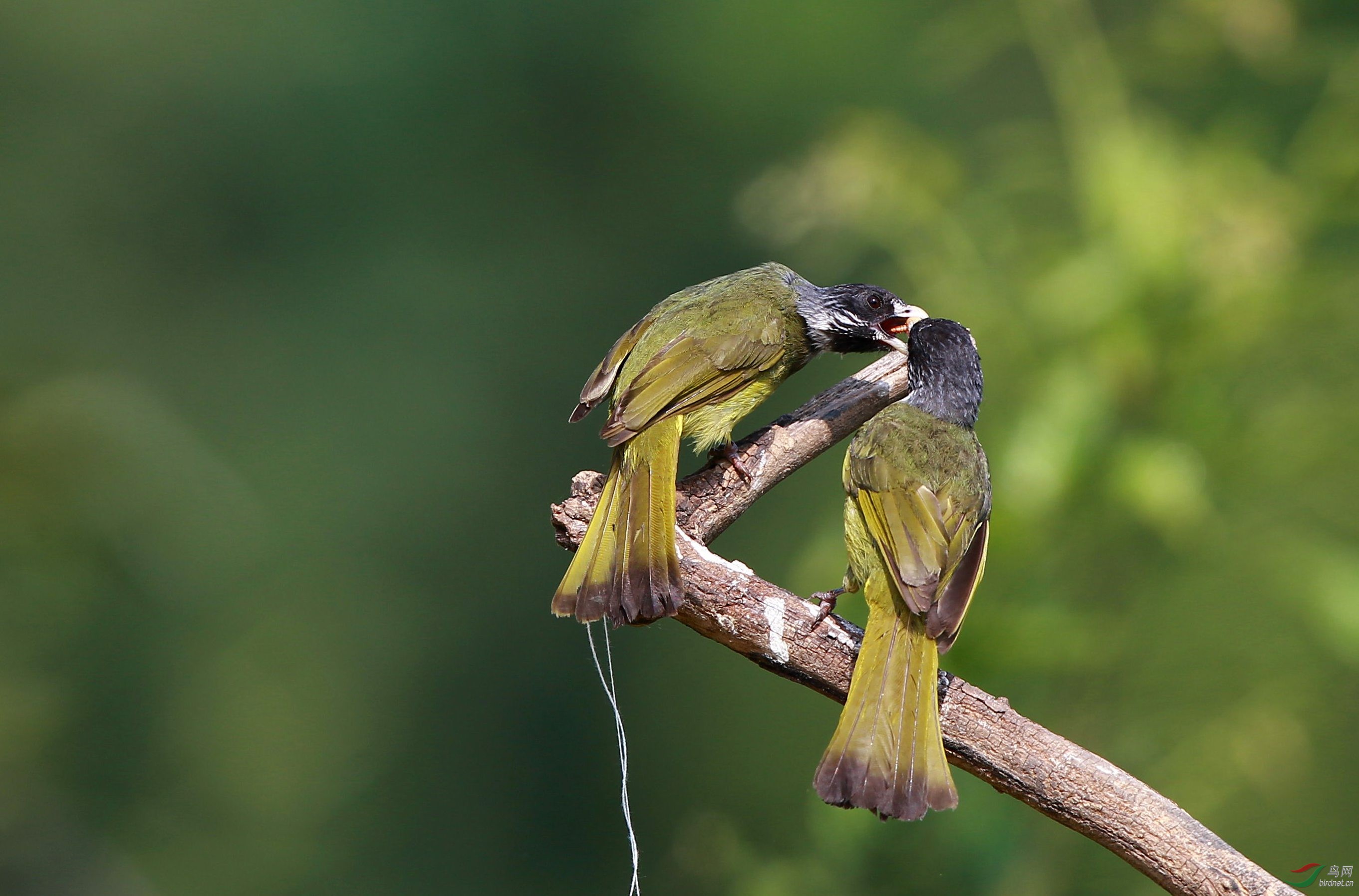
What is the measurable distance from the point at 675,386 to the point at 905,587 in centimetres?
85

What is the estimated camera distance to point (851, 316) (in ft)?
12.8

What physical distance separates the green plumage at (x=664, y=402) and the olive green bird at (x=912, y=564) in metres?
0.37

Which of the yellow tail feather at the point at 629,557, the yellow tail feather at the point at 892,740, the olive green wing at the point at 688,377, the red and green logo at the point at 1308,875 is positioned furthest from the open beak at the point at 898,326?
the red and green logo at the point at 1308,875

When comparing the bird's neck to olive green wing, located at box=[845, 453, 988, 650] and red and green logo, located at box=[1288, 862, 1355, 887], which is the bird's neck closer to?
olive green wing, located at box=[845, 453, 988, 650]

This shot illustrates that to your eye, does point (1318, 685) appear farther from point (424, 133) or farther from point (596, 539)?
point (424, 133)

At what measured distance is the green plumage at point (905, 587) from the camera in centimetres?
272

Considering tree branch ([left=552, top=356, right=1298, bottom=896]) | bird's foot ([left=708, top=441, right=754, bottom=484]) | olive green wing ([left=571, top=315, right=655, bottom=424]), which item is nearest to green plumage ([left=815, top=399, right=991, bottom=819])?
tree branch ([left=552, top=356, right=1298, bottom=896])

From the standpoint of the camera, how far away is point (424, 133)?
9891mm

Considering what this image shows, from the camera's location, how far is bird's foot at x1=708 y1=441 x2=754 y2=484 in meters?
3.53

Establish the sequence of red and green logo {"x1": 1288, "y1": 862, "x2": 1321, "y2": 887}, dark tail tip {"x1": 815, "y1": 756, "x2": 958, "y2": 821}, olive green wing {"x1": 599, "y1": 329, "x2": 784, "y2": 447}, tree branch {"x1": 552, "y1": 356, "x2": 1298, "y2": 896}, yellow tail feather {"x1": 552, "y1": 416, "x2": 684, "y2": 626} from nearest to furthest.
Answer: dark tail tip {"x1": 815, "y1": 756, "x2": 958, "y2": 821} → tree branch {"x1": 552, "y1": 356, "x2": 1298, "y2": 896} → yellow tail feather {"x1": 552, "y1": 416, "x2": 684, "y2": 626} → olive green wing {"x1": 599, "y1": 329, "x2": 784, "y2": 447} → red and green logo {"x1": 1288, "y1": 862, "x2": 1321, "y2": 887}

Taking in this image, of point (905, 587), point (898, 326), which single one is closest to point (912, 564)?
point (905, 587)

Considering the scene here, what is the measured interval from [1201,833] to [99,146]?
355 inches

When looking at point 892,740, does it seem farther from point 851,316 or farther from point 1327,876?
point 1327,876

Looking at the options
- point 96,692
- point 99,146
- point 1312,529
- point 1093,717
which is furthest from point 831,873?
point 99,146
